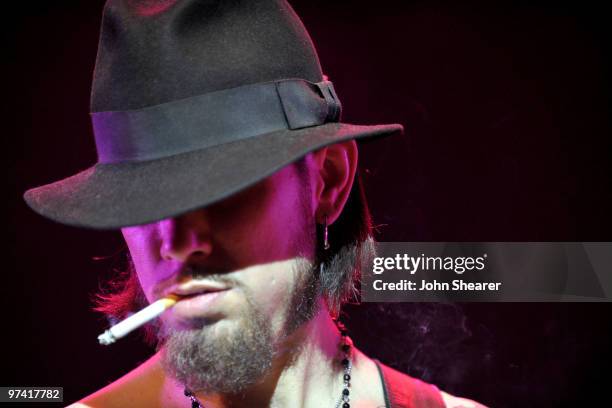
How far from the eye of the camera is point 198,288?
939 millimetres

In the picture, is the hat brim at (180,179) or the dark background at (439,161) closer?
the hat brim at (180,179)

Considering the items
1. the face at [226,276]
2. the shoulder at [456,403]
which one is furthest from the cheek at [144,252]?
the shoulder at [456,403]

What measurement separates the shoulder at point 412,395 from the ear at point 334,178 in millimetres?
425

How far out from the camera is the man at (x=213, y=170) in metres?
0.89

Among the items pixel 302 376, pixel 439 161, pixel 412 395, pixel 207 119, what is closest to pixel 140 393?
pixel 302 376

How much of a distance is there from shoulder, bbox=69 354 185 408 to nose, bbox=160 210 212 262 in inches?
18.3

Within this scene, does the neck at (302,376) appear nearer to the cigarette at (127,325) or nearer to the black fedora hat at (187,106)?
the cigarette at (127,325)

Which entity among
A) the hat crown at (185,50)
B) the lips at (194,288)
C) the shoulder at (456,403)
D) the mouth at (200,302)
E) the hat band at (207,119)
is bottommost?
the shoulder at (456,403)

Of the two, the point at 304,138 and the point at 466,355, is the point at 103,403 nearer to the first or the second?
the point at 304,138

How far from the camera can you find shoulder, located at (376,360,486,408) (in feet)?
4.28

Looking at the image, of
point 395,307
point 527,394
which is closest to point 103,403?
point 395,307

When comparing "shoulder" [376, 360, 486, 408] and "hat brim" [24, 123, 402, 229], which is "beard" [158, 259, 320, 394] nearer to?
"hat brim" [24, 123, 402, 229]

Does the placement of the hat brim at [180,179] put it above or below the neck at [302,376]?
above

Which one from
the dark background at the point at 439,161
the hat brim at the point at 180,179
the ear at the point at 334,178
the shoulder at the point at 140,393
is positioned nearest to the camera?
the hat brim at the point at 180,179
